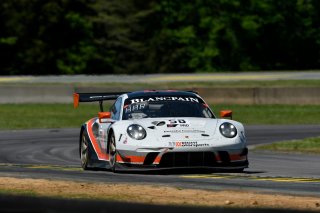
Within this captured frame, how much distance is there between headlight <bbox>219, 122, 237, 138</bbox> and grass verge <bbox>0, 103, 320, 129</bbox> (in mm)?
15181

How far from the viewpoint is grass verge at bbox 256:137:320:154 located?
19.2 meters

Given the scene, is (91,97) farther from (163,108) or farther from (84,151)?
(163,108)

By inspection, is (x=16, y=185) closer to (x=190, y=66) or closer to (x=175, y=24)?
(x=190, y=66)

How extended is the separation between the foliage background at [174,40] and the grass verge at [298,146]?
42.0 meters

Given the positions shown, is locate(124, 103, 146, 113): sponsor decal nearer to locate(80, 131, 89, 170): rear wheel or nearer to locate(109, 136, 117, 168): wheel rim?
locate(109, 136, 117, 168): wheel rim

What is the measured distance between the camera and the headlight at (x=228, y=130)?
14414 mm

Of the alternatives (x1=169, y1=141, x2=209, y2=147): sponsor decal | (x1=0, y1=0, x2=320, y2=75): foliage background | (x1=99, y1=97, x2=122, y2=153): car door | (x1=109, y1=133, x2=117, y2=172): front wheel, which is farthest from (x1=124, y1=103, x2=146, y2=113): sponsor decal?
(x1=0, y1=0, x2=320, y2=75): foliage background

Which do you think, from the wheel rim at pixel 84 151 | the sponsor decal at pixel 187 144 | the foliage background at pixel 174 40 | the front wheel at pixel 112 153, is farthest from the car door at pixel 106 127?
the foliage background at pixel 174 40

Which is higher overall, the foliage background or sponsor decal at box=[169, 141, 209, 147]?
the foliage background

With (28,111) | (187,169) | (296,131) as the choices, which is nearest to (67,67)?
(28,111)

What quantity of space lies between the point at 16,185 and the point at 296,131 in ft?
47.6

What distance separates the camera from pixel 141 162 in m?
14.2

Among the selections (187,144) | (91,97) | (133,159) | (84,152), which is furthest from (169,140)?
(91,97)

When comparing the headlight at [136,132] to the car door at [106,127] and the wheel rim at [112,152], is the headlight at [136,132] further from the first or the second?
the car door at [106,127]
